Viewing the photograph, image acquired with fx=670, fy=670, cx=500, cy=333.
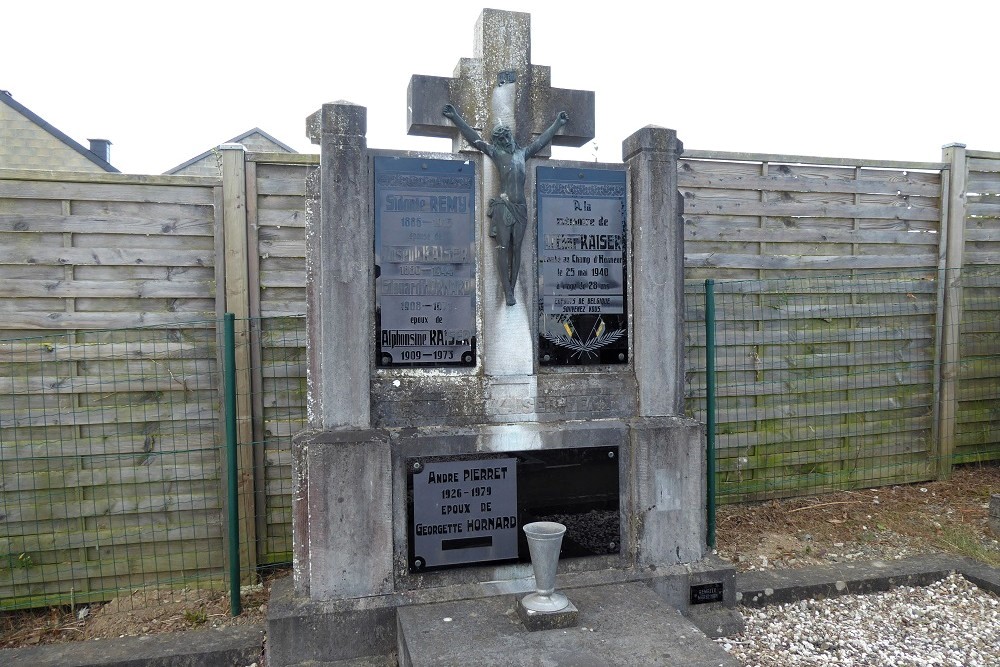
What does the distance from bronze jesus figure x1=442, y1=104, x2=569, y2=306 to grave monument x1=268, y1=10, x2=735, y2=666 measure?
0.04 ft

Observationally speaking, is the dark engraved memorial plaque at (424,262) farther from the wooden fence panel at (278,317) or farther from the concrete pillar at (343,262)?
the wooden fence panel at (278,317)

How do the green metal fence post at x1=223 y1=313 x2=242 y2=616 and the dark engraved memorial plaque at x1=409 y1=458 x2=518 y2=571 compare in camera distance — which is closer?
the dark engraved memorial plaque at x1=409 y1=458 x2=518 y2=571

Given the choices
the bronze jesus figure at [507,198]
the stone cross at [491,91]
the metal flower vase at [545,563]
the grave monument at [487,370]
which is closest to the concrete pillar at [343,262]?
the grave monument at [487,370]

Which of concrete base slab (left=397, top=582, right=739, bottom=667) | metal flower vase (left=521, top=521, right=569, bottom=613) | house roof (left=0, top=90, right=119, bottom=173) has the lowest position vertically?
concrete base slab (left=397, top=582, right=739, bottom=667)

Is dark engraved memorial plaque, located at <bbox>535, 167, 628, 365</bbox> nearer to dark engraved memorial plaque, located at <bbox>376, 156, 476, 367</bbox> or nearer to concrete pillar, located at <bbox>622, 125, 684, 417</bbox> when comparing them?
concrete pillar, located at <bbox>622, 125, 684, 417</bbox>

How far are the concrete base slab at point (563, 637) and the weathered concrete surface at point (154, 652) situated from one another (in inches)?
41.3

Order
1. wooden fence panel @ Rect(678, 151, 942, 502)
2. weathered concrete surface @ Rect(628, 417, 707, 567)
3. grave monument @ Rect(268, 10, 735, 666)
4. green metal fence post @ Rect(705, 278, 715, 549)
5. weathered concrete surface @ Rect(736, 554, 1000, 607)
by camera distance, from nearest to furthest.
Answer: grave monument @ Rect(268, 10, 735, 666), weathered concrete surface @ Rect(628, 417, 707, 567), weathered concrete surface @ Rect(736, 554, 1000, 607), green metal fence post @ Rect(705, 278, 715, 549), wooden fence panel @ Rect(678, 151, 942, 502)

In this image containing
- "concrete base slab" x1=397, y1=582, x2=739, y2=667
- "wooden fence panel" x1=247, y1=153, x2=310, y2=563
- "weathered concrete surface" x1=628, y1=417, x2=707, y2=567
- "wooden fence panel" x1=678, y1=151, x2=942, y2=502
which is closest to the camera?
"concrete base slab" x1=397, y1=582, x2=739, y2=667

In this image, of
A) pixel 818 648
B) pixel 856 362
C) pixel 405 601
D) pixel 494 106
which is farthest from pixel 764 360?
pixel 405 601

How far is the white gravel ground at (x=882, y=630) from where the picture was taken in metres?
3.30

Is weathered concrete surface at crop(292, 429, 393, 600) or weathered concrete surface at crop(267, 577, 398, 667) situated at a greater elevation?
weathered concrete surface at crop(292, 429, 393, 600)

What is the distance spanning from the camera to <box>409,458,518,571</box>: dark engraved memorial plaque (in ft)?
11.0

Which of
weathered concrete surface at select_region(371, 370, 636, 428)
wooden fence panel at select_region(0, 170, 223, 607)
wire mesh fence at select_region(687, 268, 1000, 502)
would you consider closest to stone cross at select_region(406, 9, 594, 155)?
weathered concrete surface at select_region(371, 370, 636, 428)

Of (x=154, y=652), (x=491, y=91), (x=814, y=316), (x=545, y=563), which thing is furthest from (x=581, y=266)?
(x=154, y=652)
